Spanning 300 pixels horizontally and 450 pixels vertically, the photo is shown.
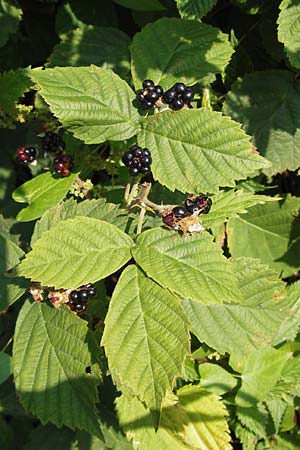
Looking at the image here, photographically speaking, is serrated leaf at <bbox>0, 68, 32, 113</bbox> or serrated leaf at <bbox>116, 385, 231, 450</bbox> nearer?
serrated leaf at <bbox>116, 385, 231, 450</bbox>

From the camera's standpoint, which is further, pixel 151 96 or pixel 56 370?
pixel 56 370

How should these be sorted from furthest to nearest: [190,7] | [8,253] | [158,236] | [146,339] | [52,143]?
[52,143] → [8,253] → [190,7] → [158,236] → [146,339]

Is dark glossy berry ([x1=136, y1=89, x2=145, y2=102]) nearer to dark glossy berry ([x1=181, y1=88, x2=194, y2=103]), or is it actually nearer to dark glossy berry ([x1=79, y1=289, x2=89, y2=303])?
dark glossy berry ([x1=181, y1=88, x2=194, y2=103])

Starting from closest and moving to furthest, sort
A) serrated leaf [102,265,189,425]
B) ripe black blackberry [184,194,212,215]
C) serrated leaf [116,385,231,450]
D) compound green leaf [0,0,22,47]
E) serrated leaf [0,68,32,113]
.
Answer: serrated leaf [102,265,189,425] → ripe black blackberry [184,194,212,215] → serrated leaf [116,385,231,450] → serrated leaf [0,68,32,113] → compound green leaf [0,0,22,47]

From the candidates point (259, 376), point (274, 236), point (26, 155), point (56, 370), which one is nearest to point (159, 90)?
point (26, 155)

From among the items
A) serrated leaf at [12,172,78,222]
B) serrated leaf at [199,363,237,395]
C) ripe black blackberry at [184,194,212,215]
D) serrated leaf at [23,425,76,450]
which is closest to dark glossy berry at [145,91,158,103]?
ripe black blackberry at [184,194,212,215]

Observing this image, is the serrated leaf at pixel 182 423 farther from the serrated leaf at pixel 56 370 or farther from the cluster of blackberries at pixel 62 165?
the cluster of blackberries at pixel 62 165

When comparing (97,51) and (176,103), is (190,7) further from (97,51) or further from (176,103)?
(97,51)
